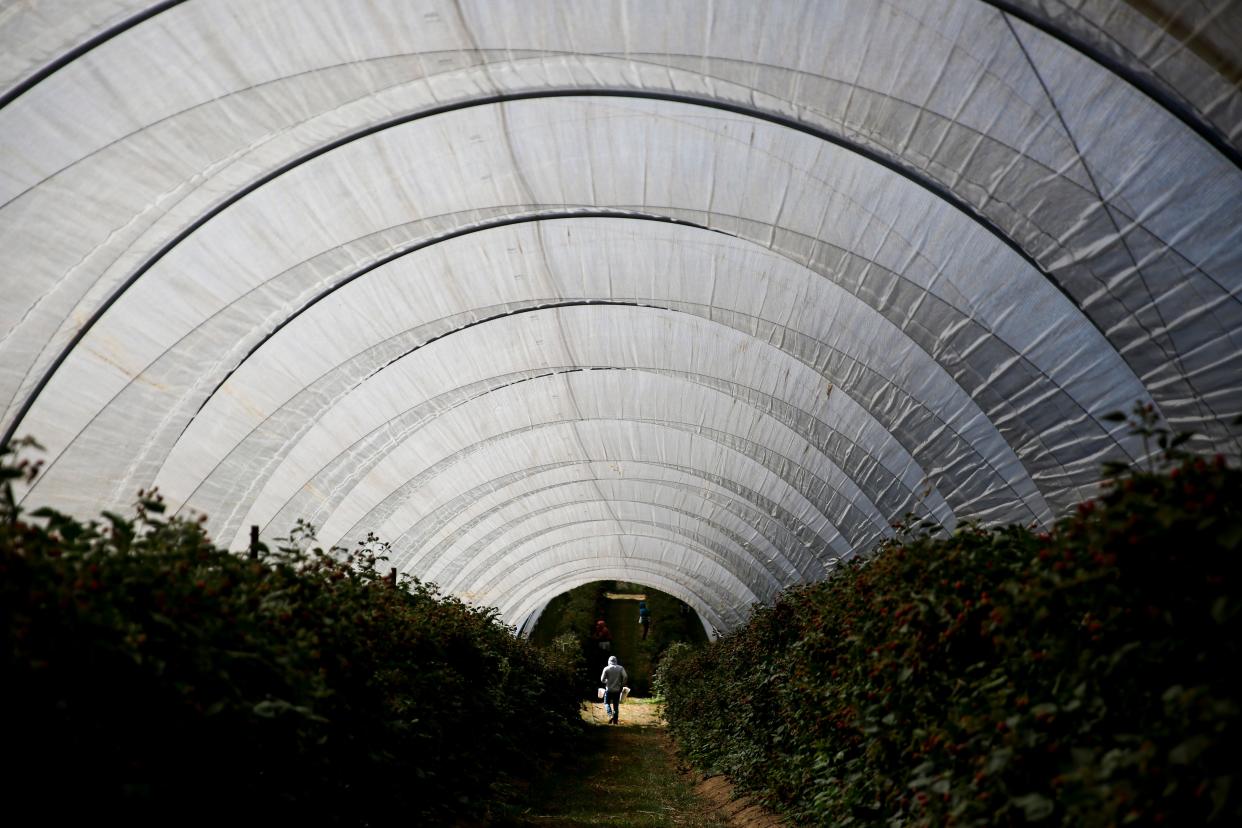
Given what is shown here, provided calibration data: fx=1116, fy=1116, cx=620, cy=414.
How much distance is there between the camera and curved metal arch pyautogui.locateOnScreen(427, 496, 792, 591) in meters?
24.0

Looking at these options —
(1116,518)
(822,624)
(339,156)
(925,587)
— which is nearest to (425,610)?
(822,624)

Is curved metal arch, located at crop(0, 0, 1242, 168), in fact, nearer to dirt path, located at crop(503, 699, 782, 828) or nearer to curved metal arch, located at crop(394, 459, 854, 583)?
dirt path, located at crop(503, 699, 782, 828)

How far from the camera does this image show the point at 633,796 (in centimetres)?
1580

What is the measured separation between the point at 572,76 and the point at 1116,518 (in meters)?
5.85

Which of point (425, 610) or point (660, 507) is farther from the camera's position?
point (660, 507)

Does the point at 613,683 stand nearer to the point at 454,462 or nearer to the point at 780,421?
the point at 454,462

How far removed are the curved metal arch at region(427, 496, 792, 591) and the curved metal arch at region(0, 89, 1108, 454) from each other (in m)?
14.9

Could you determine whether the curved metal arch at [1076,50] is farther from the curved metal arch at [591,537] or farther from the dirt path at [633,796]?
the curved metal arch at [591,537]

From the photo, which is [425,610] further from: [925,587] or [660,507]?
[660,507]

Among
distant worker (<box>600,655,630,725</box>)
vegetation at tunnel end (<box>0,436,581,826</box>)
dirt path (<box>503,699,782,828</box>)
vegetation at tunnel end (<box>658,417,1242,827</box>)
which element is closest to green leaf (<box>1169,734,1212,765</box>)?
vegetation at tunnel end (<box>658,417,1242,827</box>)

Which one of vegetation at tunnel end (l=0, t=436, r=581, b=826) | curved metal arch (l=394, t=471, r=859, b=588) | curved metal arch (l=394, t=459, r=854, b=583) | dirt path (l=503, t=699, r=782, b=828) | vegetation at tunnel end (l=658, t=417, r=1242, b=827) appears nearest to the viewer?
vegetation at tunnel end (l=658, t=417, r=1242, b=827)

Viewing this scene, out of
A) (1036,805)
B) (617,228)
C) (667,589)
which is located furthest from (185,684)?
(667,589)

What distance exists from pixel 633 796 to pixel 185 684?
13249mm

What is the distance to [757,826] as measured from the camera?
11.1 m
